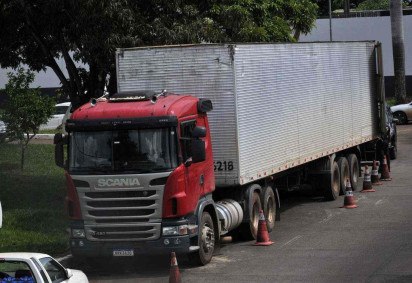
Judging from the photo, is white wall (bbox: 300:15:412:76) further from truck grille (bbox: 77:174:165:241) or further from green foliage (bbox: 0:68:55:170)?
truck grille (bbox: 77:174:165:241)

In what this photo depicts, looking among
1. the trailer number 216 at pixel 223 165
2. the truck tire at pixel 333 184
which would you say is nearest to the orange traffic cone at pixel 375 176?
the truck tire at pixel 333 184

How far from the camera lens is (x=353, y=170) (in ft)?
84.7

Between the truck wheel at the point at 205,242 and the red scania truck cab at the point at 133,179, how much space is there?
225 millimetres

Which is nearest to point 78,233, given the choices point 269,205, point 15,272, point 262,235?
point 262,235

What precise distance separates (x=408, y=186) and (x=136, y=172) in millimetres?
12646

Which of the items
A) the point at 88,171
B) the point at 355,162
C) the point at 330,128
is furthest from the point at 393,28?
the point at 88,171

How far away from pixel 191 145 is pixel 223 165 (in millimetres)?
1915

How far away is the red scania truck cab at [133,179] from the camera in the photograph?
15.1 metres

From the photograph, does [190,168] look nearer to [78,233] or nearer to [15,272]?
[78,233]

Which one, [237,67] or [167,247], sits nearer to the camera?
[167,247]

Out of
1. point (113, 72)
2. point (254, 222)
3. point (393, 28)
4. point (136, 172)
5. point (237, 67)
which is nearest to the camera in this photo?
point (136, 172)

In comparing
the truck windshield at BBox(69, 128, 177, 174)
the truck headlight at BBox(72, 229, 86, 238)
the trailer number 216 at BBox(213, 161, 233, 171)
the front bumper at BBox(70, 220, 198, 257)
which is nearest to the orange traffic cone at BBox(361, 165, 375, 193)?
the trailer number 216 at BBox(213, 161, 233, 171)

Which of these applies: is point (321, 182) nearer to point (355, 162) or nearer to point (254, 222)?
point (355, 162)

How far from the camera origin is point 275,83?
19.3 metres
